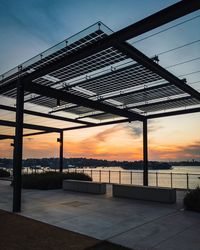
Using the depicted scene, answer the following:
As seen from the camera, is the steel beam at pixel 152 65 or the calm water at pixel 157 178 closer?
the steel beam at pixel 152 65

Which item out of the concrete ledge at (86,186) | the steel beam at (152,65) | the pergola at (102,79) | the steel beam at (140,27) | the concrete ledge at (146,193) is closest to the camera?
the steel beam at (140,27)

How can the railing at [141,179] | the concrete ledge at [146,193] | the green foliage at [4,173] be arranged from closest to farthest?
the concrete ledge at [146,193] → the railing at [141,179] → the green foliage at [4,173]

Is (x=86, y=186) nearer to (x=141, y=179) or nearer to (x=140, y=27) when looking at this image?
(x=140, y=27)

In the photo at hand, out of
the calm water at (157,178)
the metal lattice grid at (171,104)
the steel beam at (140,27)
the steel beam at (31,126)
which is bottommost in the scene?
the calm water at (157,178)

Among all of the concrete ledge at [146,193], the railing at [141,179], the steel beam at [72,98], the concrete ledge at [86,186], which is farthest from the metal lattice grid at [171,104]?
the concrete ledge at [86,186]

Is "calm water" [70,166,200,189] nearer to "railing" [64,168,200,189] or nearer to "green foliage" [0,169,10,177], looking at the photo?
"railing" [64,168,200,189]

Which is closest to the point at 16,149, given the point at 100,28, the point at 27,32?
the point at 27,32

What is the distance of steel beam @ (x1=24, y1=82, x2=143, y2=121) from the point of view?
1274 cm

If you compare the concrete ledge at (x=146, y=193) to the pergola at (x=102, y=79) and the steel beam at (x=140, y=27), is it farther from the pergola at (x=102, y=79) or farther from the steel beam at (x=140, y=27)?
the steel beam at (x=140, y=27)

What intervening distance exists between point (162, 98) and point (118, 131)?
22.8 m

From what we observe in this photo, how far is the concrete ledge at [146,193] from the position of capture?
42.4 feet

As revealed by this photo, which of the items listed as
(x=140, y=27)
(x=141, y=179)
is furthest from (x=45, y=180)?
(x=141, y=179)

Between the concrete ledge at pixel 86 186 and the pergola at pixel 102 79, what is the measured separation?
4.55 metres

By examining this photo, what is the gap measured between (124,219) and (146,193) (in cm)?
423
